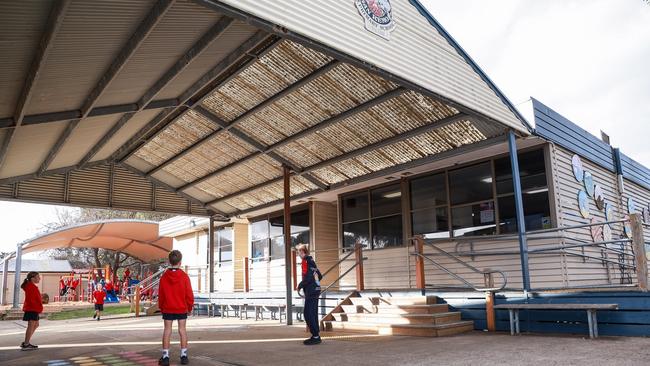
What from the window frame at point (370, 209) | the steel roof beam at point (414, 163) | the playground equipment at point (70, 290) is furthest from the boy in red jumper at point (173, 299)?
the playground equipment at point (70, 290)

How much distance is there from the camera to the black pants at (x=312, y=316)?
8109mm

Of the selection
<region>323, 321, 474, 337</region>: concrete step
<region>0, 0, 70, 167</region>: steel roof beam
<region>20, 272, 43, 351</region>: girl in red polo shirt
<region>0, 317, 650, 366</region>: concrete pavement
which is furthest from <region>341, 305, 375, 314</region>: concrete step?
<region>0, 0, 70, 167</region>: steel roof beam

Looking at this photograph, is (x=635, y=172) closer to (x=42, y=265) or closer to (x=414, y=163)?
(x=414, y=163)

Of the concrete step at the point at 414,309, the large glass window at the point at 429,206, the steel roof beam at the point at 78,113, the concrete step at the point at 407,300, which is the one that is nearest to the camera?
the steel roof beam at the point at 78,113

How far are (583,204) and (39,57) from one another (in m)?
10.7

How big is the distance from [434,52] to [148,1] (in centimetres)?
457

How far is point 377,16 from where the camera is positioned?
289 inches

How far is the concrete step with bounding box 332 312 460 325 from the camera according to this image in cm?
867

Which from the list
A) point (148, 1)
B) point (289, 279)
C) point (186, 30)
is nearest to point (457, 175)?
point (289, 279)

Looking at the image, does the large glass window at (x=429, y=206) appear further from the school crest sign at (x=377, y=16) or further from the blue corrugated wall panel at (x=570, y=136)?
the school crest sign at (x=377, y=16)

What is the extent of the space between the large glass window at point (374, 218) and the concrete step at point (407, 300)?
9.03ft

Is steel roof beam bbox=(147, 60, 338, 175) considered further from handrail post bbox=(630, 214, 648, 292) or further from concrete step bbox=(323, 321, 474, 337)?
handrail post bbox=(630, 214, 648, 292)

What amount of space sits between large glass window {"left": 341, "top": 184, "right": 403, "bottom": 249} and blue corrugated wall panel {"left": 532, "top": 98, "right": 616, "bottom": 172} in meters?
4.02

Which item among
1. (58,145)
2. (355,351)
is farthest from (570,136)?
(58,145)
